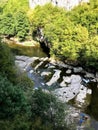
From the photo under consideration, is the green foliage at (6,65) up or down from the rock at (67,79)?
up

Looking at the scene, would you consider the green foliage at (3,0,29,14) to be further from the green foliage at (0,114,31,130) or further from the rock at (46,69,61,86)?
the green foliage at (0,114,31,130)

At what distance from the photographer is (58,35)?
5912cm

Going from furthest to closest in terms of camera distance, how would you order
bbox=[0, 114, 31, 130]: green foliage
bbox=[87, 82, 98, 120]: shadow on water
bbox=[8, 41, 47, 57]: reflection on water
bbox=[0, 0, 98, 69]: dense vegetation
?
bbox=[8, 41, 47, 57]: reflection on water
bbox=[0, 0, 98, 69]: dense vegetation
bbox=[87, 82, 98, 120]: shadow on water
bbox=[0, 114, 31, 130]: green foliage

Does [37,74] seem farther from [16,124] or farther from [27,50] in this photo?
[16,124]

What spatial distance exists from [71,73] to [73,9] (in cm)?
1883

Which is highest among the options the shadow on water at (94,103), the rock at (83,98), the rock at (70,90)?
the rock at (70,90)

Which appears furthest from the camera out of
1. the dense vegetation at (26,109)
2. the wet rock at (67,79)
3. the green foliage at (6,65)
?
the wet rock at (67,79)

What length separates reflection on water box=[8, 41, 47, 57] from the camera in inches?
2584

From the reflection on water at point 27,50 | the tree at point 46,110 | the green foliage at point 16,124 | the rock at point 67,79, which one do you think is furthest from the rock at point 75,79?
the green foliage at point 16,124

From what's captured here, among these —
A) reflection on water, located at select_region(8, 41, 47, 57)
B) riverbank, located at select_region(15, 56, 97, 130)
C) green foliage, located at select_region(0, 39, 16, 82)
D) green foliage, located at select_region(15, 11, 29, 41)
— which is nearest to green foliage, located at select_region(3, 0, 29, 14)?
green foliage, located at select_region(15, 11, 29, 41)

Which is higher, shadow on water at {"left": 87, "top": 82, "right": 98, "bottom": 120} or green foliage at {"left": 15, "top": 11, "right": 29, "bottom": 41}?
green foliage at {"left": 15, "top": 11, "right": 29, "bottom": 41}

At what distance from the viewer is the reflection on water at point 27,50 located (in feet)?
215

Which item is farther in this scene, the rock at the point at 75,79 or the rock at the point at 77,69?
the rock at the point at 77,69

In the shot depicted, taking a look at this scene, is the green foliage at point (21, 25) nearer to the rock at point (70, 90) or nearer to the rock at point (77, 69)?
the rock at point (77, 69)
